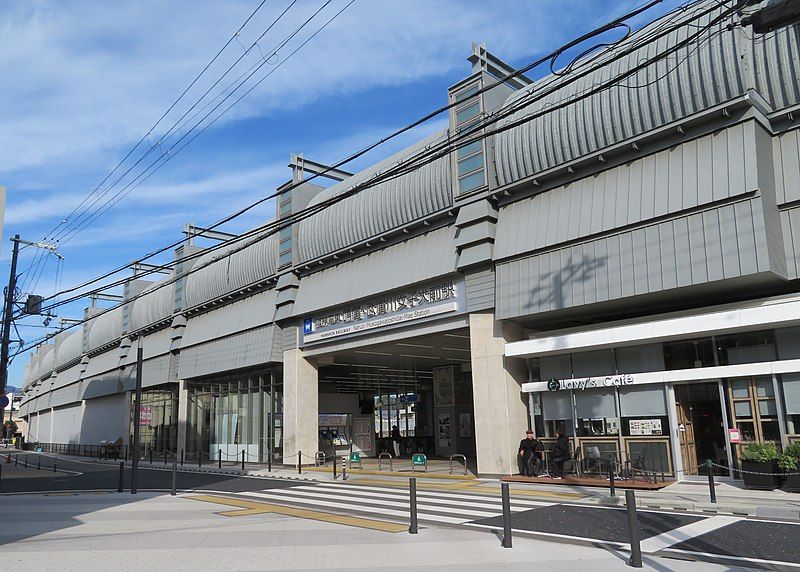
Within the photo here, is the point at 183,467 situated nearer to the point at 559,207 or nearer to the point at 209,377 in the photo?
the point at 209,377

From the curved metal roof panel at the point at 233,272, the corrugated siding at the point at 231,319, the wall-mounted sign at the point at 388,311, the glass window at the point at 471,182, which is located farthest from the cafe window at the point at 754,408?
the curved metal roof panel at the point at 233,272

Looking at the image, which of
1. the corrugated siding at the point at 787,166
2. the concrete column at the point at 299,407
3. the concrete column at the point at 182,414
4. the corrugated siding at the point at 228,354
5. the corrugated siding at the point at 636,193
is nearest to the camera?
the corrugated siding at the point at 787,166

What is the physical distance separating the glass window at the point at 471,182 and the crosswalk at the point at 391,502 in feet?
32.9

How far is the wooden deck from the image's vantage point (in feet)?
54.1

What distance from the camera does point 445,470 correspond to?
79.7ft

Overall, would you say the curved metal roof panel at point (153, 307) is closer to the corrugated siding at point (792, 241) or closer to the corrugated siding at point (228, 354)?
the corrugated siding at point (228, 354)

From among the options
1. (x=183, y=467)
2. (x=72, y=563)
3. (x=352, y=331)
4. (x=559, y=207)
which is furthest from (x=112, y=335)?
(x=72, y=563)

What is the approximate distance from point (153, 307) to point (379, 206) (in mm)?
26629

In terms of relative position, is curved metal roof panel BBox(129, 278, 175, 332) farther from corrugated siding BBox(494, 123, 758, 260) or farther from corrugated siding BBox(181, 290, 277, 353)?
corrugated siding BBox(494, 123, 758, 260)

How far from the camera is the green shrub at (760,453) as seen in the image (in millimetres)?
14836

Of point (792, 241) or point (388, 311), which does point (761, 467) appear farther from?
point (388, 311)

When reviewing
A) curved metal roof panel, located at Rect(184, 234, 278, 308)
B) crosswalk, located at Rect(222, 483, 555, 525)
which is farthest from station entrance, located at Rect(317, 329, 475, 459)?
crosswalk, located at Rect(222, 483, 555, 525)

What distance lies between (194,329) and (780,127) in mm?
32928

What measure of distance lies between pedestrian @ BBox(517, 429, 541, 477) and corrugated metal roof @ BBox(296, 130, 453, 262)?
8440mm
